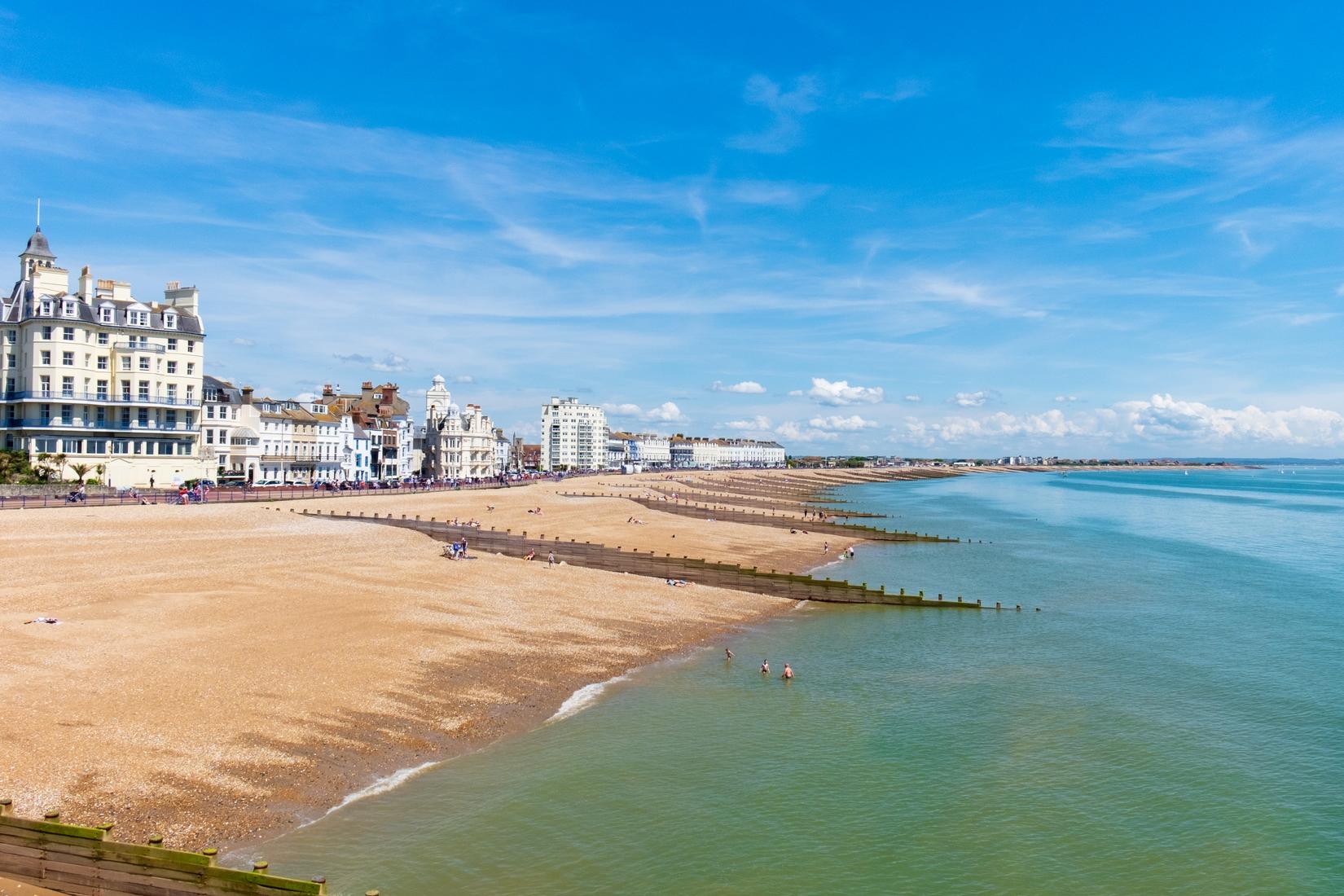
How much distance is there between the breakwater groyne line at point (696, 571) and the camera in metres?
44.6

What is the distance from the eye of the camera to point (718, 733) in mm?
23250

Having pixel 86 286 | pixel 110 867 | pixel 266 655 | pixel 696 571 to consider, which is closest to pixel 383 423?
pixel 86 286

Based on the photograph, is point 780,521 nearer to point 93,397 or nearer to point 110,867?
point 93,397

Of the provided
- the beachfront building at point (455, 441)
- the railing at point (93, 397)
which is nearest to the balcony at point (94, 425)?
the railing at point (93, 397)

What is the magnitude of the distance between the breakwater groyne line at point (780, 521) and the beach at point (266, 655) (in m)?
37.4

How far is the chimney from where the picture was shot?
248ft

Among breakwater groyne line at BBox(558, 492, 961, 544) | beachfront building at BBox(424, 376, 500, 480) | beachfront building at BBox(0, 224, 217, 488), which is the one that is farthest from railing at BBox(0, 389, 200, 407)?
beachfront building at BBox(424, 376, 500, 480)

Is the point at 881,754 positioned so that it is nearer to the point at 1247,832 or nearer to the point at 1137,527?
the point at 1247,832

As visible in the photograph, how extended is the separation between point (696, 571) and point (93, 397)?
2281 inches

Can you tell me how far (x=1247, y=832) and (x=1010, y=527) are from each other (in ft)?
258

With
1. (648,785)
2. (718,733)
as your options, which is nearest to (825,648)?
(718,733)

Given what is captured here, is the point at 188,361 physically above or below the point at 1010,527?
→ above

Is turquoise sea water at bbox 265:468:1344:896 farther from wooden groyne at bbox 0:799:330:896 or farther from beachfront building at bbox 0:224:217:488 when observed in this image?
beachfront building at bbox 0:224:217:488

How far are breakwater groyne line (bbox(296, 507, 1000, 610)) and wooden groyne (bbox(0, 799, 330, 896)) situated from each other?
3568 cm
